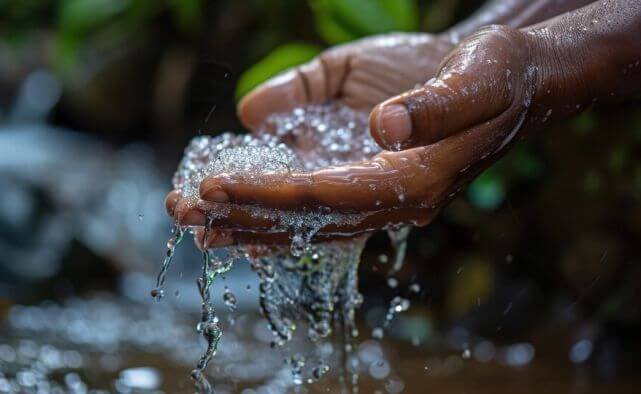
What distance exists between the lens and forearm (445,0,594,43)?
2039 mm

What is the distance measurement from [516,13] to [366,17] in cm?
76

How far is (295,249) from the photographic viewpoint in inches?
61.3

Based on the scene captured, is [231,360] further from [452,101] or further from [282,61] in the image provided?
[452,101]

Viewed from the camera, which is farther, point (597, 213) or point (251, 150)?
point (597, 213)

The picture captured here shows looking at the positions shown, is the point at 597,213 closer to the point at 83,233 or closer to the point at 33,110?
the point at 83,233

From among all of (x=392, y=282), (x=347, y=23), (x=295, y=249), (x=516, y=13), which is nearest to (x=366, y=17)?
(x=347, y=23)

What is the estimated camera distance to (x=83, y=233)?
3729 mm

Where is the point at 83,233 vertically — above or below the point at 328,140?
above

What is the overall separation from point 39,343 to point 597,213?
2.06 metres

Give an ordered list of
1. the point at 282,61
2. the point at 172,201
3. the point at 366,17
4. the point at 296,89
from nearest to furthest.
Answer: the point at 172,201 → the point at 296,89 → the point at 366,17 → the point at 282,61

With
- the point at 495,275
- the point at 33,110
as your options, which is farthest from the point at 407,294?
the point at 33,110

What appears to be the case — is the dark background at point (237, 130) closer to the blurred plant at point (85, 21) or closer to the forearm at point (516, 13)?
the blurred plant at point (85, 21)

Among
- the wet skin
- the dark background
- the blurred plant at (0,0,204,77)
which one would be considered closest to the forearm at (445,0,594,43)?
the wet skin

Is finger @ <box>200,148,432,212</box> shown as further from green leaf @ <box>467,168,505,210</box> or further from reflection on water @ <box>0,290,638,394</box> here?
green leaf @ <box>467,168,505,210</box>
